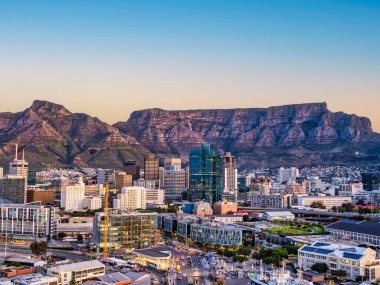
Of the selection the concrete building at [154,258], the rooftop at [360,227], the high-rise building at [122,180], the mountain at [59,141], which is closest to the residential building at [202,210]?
the rooftop at [360,227]

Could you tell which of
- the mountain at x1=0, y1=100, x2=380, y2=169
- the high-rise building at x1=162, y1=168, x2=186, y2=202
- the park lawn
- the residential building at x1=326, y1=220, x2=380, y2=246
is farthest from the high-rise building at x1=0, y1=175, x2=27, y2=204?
the mountain at x1=0, y1=100, x2=380, y2=169

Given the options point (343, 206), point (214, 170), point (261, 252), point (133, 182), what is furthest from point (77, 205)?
point (261, 252)

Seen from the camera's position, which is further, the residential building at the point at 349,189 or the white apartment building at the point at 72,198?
the residential building at the point at 349,189

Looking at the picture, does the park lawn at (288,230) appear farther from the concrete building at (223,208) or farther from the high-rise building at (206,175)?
the high-rise building at (206,175)

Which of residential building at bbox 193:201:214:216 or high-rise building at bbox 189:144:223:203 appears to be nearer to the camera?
residential building at bbox 193:201:214:216

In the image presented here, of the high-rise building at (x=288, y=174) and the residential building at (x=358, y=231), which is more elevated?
the high-rise building at (x=288, y=174)

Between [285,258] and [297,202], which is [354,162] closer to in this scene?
[297,202]

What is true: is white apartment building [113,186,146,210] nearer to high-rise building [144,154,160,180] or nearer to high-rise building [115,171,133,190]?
high-rise building [115,171,133,190]
